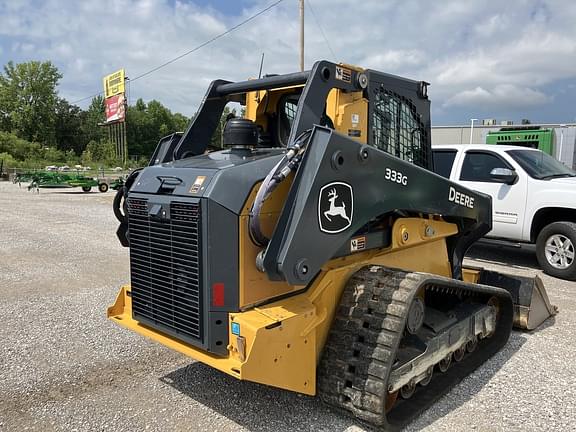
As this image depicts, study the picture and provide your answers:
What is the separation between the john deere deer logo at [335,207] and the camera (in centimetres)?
296

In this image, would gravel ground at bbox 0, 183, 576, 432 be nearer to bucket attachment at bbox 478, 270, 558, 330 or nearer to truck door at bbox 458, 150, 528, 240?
bucket attachment at bbox 478, 270, 558, 330

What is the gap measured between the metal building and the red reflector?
15.0m

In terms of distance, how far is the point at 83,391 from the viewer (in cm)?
377

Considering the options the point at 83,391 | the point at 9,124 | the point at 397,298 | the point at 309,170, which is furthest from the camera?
the point at 9,124

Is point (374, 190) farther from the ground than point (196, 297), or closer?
farther from the ground

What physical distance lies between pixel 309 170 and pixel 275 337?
3.22 ft

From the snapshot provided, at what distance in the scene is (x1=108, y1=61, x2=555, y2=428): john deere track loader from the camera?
9.62 ft

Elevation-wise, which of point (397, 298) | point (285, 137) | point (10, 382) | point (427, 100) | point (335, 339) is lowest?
point (10, 382)

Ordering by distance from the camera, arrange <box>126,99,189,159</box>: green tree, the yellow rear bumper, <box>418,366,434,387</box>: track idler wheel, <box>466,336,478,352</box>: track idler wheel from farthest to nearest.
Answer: <box>126,99,189,159</box>: green tree → <box>466,336,478,352</box>: track idler wheel → <box>418,366,434,387</box>: track idler wheel → the yellow rear bumper

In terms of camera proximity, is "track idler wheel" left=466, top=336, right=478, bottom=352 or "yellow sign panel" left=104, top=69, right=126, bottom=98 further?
"yellow sign panel" left=104, top=69, right=126, bottom=98

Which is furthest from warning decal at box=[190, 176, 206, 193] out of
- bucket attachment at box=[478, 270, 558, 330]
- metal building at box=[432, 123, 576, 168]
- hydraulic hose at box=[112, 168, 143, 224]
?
metal building at box=[432, 123, 576, 168]

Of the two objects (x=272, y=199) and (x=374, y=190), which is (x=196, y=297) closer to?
(x=272, y=199)

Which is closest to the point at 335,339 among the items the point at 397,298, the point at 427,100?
the point at 397,298

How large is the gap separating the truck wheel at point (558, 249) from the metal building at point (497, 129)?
32.2 feet
